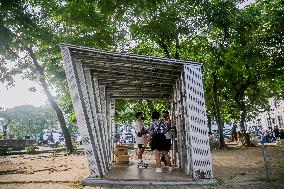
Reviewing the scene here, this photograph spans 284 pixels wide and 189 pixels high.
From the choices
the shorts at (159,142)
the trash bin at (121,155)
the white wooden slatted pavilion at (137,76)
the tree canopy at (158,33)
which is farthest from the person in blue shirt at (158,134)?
the tree canopy at (158,33)

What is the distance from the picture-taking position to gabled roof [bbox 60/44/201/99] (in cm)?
881

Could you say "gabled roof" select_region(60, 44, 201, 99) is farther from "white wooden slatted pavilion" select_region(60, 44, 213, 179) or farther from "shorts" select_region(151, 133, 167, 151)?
"shorts" select_region(151, 133, 167, 151)

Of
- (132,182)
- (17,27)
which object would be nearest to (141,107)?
(17,27)

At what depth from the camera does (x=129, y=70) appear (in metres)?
10.3

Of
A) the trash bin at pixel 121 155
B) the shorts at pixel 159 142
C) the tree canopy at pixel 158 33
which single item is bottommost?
the trash bin at pixel 121 155

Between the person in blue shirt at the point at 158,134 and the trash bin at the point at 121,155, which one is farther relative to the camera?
the trash bin at the point at 121,155

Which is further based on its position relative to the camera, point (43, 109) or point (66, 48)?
point (43, 109)

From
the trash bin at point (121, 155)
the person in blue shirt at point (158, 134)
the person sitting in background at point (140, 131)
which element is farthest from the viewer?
the trash bin at point (121, 155)

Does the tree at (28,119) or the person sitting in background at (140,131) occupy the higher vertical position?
the tree at (28,119)

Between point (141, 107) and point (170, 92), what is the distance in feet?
62.7

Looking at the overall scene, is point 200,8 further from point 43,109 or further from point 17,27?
point 43,109

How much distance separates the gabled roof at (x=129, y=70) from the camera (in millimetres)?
8812

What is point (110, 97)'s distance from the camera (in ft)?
47.5

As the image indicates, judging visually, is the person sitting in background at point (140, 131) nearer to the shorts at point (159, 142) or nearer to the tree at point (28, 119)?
the shorts at point (159, 142)
